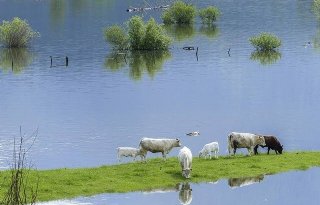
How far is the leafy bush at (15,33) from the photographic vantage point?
114688 millimetres

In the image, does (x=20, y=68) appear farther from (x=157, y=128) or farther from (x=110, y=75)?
(x=157, y=128)

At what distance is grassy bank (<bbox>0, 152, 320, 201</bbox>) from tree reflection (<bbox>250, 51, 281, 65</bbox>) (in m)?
58.8

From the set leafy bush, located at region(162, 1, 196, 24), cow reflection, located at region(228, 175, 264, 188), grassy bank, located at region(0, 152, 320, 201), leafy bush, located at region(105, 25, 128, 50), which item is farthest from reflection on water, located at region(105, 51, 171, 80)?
cow reflection, located at region(228, 175, 264, 188)

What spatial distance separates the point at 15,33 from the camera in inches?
4582

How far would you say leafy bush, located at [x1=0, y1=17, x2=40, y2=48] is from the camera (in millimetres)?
114688

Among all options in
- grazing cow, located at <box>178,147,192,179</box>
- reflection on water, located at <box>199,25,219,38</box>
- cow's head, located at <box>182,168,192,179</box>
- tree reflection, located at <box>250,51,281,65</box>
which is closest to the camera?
grazing cow, located at <box>178,147,192,179</box>

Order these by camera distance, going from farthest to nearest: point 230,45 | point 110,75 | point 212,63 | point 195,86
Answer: point 230,45 < point 212,63 < point 110,75 < point 195,86

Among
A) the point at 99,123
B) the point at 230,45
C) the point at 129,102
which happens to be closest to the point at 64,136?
the point at 99,123

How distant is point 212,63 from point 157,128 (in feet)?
132

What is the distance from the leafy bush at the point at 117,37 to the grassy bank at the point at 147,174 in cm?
6893

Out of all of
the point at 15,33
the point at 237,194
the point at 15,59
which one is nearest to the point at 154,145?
the point at 237,194

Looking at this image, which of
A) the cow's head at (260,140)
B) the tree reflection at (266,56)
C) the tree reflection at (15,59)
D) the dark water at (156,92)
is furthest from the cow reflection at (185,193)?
the tree reflection at (266,56)

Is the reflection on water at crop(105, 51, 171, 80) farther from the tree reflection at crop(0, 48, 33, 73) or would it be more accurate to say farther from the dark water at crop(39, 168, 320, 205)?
the dark water at crop(39, 168, 320, 205)

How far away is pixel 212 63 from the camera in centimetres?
10019
